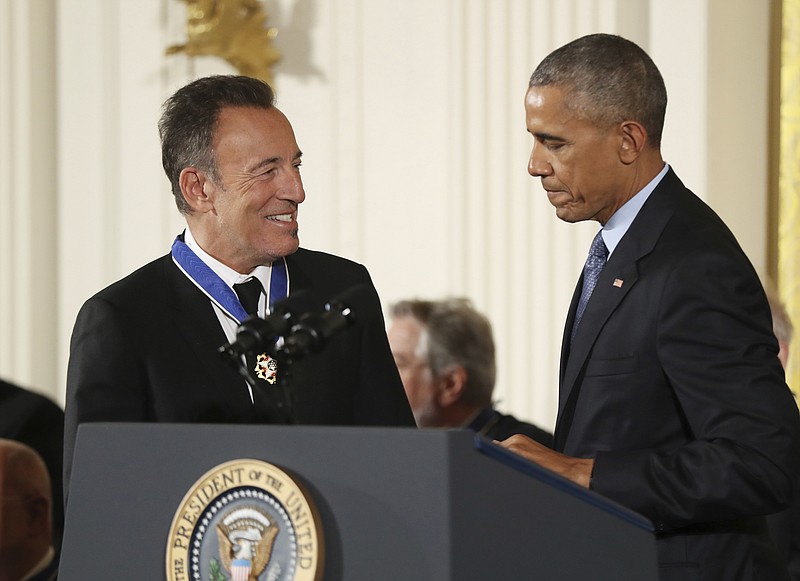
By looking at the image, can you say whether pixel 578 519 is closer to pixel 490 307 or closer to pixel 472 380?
pixel 472 380

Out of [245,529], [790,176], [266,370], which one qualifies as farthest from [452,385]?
[245,529]

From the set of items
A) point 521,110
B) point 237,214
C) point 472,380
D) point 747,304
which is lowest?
point 472,380

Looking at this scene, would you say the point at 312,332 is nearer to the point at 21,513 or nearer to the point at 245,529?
the point at 245,529

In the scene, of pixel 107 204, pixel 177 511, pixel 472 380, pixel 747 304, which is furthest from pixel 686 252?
pixel 107 204

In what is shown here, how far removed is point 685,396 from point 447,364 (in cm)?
243

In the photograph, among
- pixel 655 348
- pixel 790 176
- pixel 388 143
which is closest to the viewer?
pixel 655 348

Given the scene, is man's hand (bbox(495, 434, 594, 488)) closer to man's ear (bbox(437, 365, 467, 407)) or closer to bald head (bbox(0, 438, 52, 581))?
bald head (bbox(0, 438, 52, 581))

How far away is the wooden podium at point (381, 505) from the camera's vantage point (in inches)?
64.3

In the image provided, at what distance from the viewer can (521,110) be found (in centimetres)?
538

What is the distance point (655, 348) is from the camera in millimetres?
2441

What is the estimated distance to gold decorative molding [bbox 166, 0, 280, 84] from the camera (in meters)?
5.75

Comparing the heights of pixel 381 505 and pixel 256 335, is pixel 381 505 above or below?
below

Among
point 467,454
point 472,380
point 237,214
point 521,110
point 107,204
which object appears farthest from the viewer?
point 107,204

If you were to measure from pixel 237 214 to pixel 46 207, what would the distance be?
3.51 metres
